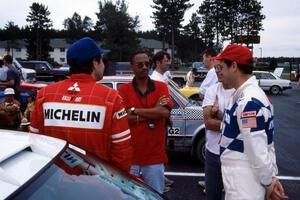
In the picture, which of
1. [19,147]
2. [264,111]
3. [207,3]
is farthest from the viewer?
[207,3]

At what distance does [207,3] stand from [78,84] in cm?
8077

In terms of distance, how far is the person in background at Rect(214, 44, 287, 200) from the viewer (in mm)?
2643

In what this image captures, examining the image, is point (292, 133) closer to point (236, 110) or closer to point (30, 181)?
point (236, 110)

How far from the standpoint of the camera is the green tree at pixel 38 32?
94.5 meters

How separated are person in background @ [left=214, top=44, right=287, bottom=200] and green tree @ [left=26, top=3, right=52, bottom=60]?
92605 millimetres

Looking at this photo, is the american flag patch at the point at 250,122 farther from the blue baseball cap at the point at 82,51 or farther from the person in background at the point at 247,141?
the blue baseball cap at the point at 82,51

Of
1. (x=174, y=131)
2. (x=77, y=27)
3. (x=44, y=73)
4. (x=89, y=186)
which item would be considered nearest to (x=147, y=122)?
(x=89, y=186)

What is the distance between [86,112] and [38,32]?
320ft

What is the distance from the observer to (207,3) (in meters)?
80.8

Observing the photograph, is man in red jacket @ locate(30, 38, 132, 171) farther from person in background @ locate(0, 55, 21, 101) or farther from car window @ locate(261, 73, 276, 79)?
car window @ locate(261, 73, 276, 79)

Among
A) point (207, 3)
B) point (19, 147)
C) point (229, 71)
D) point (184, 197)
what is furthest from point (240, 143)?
point (207, 3)

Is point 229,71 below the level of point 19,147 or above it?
above

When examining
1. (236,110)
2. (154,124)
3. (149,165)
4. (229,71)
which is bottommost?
(149,165)

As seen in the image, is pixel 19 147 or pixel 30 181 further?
pixel 19 147
